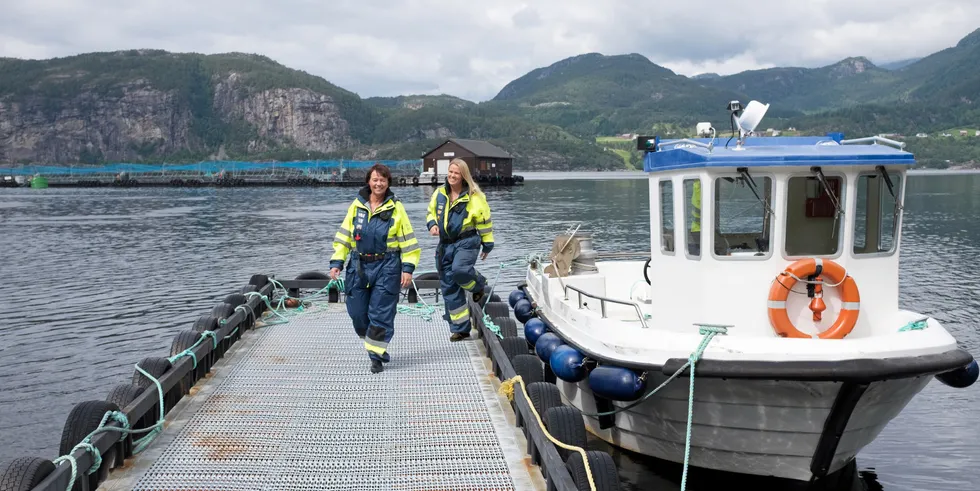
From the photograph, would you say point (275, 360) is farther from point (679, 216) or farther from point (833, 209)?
point (833, 209)

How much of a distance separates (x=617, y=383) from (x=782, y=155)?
2.31 meters

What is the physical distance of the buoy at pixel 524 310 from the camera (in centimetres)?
1134

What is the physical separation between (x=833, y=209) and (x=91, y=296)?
699 inches

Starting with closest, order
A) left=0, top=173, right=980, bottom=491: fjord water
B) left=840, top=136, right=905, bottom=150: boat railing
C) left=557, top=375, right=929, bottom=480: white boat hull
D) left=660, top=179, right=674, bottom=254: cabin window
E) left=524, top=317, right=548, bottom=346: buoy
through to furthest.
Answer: left=557, top=375, right=929, bottom=480: white boat hull < left=840, top=136, right=905, bottom=150: boat railing < left=660, top=179, right=674, bottom=254: cabin window < left=0, top=173, right=980, bottom=491: fjord water < left=524, top=317, right=548, bottom=346: buoy

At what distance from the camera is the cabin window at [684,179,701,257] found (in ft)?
23.2

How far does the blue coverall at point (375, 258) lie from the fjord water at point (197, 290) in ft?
5.53

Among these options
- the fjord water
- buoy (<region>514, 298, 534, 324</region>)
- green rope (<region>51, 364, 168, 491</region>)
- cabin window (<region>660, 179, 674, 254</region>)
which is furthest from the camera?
buoy (<region>514, 298, 534, 324</region>)

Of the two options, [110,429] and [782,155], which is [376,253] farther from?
[782,155]

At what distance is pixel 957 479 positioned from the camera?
8.47 meters

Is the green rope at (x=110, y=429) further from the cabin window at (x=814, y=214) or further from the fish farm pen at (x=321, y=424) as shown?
the cabin window at (x=814, y=214)

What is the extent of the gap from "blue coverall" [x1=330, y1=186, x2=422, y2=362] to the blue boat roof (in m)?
2.54

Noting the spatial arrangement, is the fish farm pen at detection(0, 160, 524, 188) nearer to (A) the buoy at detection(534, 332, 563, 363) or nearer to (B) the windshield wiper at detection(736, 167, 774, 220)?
(A) the buoy at detection(534, 332, 563, 363)

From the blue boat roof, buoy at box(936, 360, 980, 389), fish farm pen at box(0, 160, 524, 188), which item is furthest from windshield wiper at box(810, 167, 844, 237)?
fish farm pen at box(0, 160, 524, 188)

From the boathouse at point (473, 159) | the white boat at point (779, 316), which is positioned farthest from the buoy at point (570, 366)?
the boathouse at point (473, 159)
